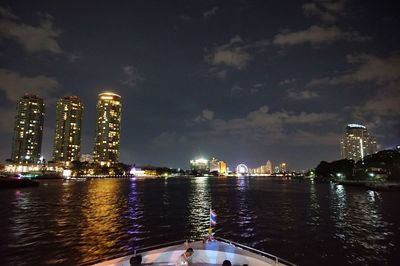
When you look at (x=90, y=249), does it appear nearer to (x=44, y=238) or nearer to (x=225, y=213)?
(x=44, y=238)

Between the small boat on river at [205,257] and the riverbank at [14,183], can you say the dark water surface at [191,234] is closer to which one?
the small boat on river at [205,257]

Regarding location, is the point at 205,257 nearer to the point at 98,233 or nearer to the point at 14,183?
the point at 98,233

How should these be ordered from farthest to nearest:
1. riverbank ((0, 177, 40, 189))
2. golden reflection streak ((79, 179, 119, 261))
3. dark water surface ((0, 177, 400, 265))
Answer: riverbank ((0, 177, 40, 189))
golden reflection streak ((79, 179, 119, 261))
dark water surface ((0, 177, 400, 265))

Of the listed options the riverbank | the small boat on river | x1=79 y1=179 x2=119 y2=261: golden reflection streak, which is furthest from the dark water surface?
the riverbank

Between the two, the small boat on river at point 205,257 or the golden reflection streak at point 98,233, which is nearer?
the small boat on river at point 205,257

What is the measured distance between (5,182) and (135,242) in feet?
413

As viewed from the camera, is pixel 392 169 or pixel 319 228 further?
pixel 392 169

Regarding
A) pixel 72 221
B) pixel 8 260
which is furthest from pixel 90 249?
pixel 72 221

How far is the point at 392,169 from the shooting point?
171 m

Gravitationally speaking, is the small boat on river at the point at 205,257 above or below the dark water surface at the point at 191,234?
above

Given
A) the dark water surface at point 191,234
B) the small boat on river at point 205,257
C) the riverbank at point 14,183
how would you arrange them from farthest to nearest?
the riverbank at point 14,183 → the dark water surface at point 191,234 → the small boat on river at point 205,257

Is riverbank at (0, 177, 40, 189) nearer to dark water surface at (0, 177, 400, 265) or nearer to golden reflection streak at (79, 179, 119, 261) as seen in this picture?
dark water surface at (0, 177, 400, 265)

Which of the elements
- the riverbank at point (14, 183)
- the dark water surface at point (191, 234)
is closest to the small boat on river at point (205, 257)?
the dark water surface at point (191, 234)

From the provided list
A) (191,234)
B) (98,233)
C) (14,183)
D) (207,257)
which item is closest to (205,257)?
(207,257)
